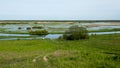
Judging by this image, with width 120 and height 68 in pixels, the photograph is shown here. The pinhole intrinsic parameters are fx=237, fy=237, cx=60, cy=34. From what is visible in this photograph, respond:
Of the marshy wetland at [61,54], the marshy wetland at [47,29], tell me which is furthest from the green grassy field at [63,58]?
the marshy wetland at [47,29]

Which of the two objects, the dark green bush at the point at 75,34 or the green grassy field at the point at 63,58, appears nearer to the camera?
the green grassy field at the point at 63,58

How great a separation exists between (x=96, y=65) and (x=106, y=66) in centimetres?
103

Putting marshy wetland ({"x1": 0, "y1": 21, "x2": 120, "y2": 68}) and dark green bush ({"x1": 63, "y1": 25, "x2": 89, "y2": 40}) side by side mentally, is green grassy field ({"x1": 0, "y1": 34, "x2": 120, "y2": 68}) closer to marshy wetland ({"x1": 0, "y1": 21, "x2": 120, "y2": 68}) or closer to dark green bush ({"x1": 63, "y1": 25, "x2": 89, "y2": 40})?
marshy wetland ({"x1": 0, "y1": 21, "x2": 120, "y2": 68})

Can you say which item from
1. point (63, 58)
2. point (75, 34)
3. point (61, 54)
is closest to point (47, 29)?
point (75, 34)

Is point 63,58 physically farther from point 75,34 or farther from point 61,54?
point 75,34

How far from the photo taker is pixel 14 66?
20.3 meters

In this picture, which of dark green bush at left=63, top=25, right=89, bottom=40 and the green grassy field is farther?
dark green bush at left=63, top=25, right=89, bottom=40

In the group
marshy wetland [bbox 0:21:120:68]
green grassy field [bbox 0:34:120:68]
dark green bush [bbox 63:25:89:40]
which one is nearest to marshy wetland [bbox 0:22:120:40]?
dark green bush [bbox 63:25:89:40]

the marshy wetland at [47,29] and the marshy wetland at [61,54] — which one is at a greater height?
the marshy wetland at [61,54]

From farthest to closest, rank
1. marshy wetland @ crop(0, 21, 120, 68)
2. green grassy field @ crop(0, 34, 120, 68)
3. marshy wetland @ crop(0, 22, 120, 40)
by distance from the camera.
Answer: marshy wetland @ crop(0, 22, 120, 40)
marshy wetland @ crop(0, 21, 120, 68)
green grassy field @ crop(0, 34, 120, 68)

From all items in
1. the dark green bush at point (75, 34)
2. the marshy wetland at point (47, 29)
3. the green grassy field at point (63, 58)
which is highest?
the green grassy field at point (63, 58)

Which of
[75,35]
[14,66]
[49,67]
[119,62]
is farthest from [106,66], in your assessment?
[75,35]

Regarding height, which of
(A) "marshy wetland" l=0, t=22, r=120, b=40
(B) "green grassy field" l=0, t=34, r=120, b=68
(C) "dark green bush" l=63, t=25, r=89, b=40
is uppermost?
(B) "green grassy field" l=0, t=34, r=120, b=68

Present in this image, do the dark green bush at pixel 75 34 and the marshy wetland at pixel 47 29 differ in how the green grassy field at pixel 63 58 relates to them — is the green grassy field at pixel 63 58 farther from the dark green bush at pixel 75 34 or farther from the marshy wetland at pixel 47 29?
the marshy wetland at pixel 47 29
